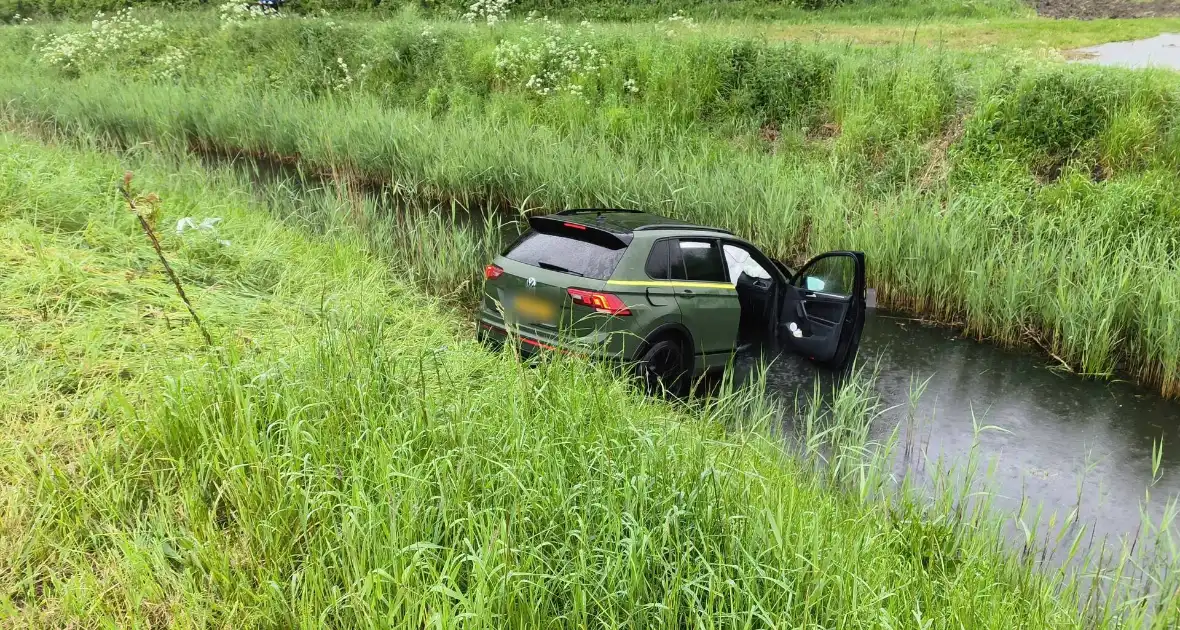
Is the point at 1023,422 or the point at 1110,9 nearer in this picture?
the point at 1023,422

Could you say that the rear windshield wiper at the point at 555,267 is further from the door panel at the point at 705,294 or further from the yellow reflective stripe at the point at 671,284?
the door panel at the point at 705,294

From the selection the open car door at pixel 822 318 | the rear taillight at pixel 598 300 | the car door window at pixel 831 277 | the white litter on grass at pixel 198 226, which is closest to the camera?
the rear taillight at pixel 598 300

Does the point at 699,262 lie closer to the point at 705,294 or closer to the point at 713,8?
the point at 705,294

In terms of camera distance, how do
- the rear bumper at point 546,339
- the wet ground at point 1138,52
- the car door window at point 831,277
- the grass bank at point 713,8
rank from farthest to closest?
1. the grass bank at point 713,8
2. the wet ground at point 1138,52
3. the car door window at point 831,277
4. the rear bumper at point 546,339

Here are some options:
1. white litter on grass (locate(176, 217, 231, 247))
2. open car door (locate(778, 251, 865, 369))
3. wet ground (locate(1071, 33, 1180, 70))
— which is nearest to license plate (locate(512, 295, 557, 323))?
open car door (locate(778, 251, 865, 369))

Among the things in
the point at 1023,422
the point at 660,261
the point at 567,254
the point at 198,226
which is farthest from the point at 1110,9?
the point at 198,226

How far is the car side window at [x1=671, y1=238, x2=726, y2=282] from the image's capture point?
671cm

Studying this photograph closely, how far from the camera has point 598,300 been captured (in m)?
5.98

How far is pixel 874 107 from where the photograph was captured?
45.4 feet

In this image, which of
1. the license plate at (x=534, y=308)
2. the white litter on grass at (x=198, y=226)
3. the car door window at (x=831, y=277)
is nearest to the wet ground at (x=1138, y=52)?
the car door window at (x=831, y=277)

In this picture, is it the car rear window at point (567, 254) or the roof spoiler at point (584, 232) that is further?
the roof spoiler at point (584, 232)

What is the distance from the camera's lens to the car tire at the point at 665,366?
634cm

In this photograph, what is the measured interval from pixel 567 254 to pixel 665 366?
1242mm

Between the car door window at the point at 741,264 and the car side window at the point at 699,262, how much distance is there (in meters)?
0.32
